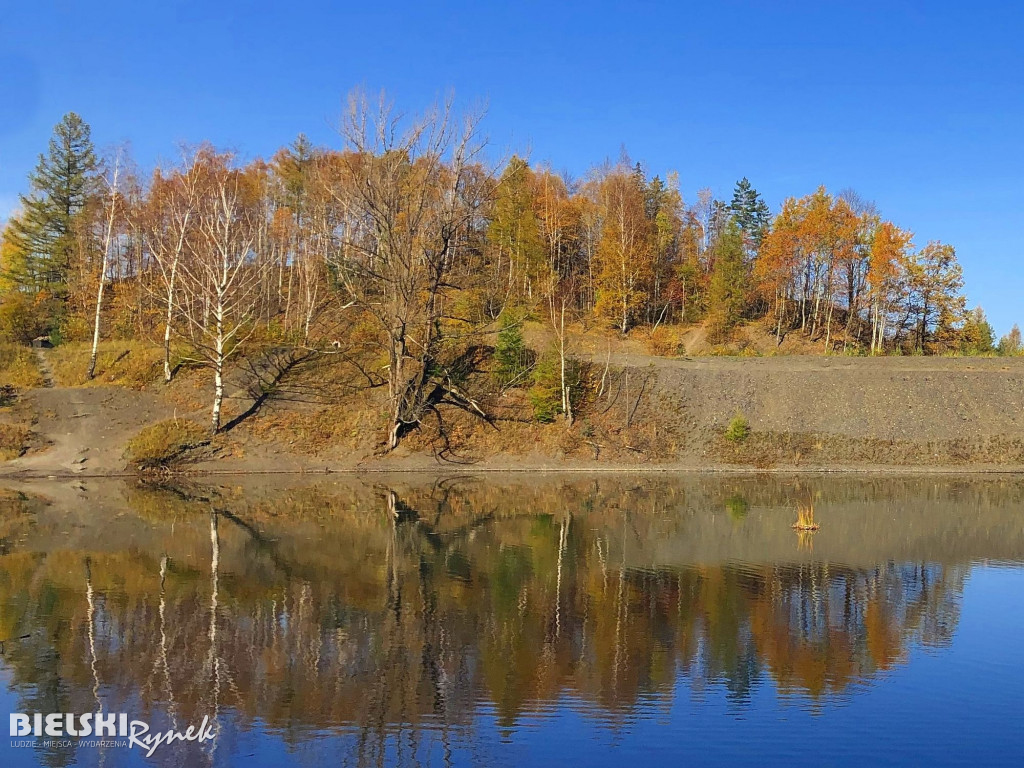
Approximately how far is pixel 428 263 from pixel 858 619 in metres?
28.4

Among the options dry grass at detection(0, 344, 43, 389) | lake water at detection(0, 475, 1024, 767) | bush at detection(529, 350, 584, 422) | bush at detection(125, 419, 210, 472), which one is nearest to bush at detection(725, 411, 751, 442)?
bush at detection(529, 350, 584, 422)

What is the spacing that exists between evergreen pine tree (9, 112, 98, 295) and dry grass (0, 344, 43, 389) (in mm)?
9279

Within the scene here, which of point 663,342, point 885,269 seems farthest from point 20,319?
point 885,269

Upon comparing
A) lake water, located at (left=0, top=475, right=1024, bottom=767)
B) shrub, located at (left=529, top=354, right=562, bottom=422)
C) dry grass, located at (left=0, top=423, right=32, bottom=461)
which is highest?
shrub, located at (left=529, top=354, right=562, bottom=422)

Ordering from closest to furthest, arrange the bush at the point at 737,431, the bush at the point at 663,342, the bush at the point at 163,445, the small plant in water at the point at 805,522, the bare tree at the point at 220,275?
the small plant in water at the point at 805,522
the bush at the point at 163,445
the bare tree at the point at 220,275
the bush at the point at 737,431
the bush at the point at 663,342

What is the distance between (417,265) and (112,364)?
17017mm

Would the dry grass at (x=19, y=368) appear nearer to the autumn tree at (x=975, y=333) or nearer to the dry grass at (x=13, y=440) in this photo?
the dry grass at (x=13, y=440)

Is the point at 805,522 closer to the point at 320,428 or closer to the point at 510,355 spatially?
the point at 510,355

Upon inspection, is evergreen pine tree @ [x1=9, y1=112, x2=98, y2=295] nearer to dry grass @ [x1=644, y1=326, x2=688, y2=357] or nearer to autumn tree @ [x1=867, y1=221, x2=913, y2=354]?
dry grass @ [x1=644, y1=326, x2=688, y2=357]

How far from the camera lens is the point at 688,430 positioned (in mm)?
40344

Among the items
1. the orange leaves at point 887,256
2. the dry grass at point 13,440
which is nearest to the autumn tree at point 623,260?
the orange leaves at point 887,256

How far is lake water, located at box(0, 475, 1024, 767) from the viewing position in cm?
948

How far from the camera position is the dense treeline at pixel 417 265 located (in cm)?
3881

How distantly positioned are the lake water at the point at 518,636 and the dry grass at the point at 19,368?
635 inches
